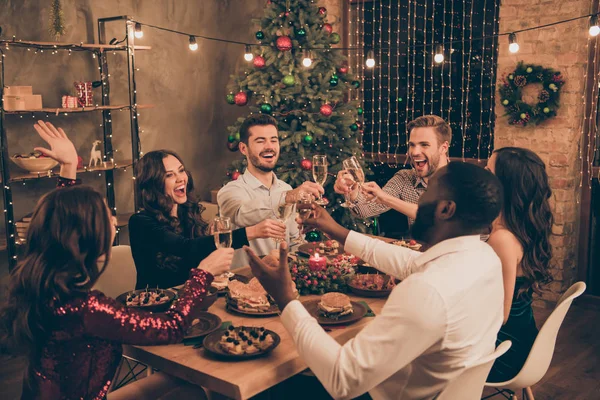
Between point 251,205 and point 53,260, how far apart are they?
151 cm

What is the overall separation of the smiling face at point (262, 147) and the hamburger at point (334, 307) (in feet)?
4.53

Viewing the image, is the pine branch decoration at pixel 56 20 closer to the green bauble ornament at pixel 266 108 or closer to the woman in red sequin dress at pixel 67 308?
the green bauble ornament at pixel 266 108

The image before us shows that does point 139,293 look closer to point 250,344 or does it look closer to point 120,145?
point 250,344

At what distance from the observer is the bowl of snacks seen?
430 cm

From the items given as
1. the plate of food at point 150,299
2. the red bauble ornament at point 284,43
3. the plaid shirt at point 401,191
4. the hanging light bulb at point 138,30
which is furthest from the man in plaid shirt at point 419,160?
the hanging light bulb at point 138,30

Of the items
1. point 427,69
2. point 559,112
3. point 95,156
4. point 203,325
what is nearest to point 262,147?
point 203,325

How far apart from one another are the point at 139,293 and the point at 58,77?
3.01m

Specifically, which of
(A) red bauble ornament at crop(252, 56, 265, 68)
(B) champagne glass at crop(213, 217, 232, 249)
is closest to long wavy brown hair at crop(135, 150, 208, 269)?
(B) champagne glass at crop(213, 217, 232, 249)

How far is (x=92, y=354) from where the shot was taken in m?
1.88

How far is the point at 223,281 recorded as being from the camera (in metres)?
2.63

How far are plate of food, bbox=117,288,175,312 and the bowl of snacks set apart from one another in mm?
2320

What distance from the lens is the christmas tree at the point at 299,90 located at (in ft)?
16.5

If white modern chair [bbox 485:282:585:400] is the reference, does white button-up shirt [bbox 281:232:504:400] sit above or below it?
above

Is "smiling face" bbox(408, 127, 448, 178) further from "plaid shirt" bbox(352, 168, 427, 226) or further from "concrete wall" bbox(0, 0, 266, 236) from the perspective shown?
"concrete wall" bbox(0, 0, 266, 236)
